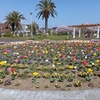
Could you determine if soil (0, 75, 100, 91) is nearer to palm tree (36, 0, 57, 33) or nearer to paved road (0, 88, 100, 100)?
paved road (0, 88, 100, 100)

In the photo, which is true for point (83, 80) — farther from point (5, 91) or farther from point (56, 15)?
point (56, 15)

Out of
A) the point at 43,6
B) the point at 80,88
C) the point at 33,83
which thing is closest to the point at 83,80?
the point at 80,88

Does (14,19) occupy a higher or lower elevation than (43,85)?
higher

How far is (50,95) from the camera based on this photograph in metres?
3.64

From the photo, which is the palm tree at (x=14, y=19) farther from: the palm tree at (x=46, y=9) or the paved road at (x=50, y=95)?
the paved road at (x=50, y=95)

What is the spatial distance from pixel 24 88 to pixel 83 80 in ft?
4.90

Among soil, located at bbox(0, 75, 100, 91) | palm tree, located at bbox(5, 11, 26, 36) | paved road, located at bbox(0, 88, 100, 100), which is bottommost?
paved road, located at bbox(0, 88, 100, 100)

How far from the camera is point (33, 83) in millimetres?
4340

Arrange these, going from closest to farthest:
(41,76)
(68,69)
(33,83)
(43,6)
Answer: (33,83) → (41,76) → (68,69) → (43,6)

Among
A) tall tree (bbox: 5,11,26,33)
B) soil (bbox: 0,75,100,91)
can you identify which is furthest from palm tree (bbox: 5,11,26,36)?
soil (bbox: 0,75,100,91)

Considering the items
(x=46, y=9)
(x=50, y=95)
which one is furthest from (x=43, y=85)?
(x=46, y=9)

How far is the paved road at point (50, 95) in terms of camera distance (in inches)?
138

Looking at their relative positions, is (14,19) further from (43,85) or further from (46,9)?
(43,85)

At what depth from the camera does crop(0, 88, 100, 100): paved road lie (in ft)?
11.5
